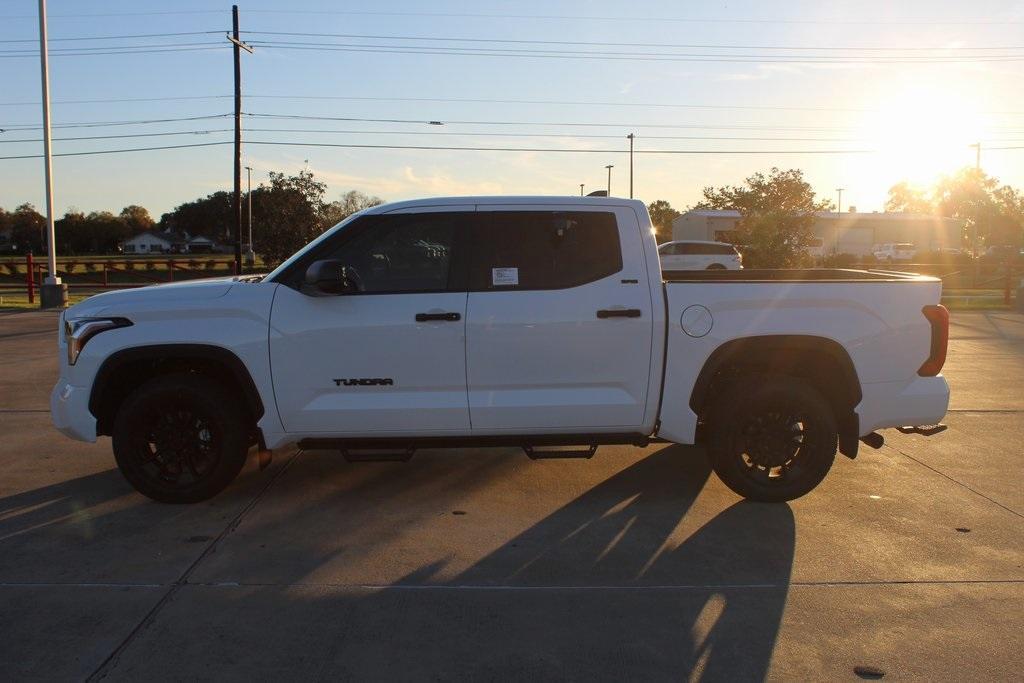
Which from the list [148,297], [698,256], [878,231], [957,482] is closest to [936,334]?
[957,482]

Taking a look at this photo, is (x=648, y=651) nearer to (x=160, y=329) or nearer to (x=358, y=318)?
(x=358, y=318)

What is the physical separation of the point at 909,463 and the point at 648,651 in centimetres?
410

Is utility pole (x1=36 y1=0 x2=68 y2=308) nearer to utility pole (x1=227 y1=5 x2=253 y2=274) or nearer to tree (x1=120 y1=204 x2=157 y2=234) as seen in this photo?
utility pole (x1=227 y1=5 x2=253 y2=274)

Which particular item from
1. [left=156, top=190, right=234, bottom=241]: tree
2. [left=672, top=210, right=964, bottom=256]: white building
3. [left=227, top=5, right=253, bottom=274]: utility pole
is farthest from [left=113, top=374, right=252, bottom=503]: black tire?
[left=156, top=190, right=234, bottom=241]: tree

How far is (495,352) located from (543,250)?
2.44 feet

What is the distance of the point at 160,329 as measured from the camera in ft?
17.8

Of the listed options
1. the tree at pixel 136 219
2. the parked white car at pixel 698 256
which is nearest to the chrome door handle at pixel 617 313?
the parked white car at pixel 698 256

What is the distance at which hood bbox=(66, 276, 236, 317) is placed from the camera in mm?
5500

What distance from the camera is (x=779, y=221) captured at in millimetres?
36438

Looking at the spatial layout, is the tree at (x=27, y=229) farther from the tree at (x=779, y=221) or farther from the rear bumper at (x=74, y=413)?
the rear bumper at (x=74, y=413)

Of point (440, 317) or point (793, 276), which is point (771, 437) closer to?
point (793, 276)

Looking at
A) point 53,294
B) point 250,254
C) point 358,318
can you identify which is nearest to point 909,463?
point 358,318

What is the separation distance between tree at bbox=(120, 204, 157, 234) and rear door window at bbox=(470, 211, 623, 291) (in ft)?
428

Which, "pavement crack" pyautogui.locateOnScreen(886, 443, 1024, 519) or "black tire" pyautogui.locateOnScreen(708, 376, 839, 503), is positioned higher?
"black tire" pyautogui.locateOnScreen(708, 376, 839, 503)
